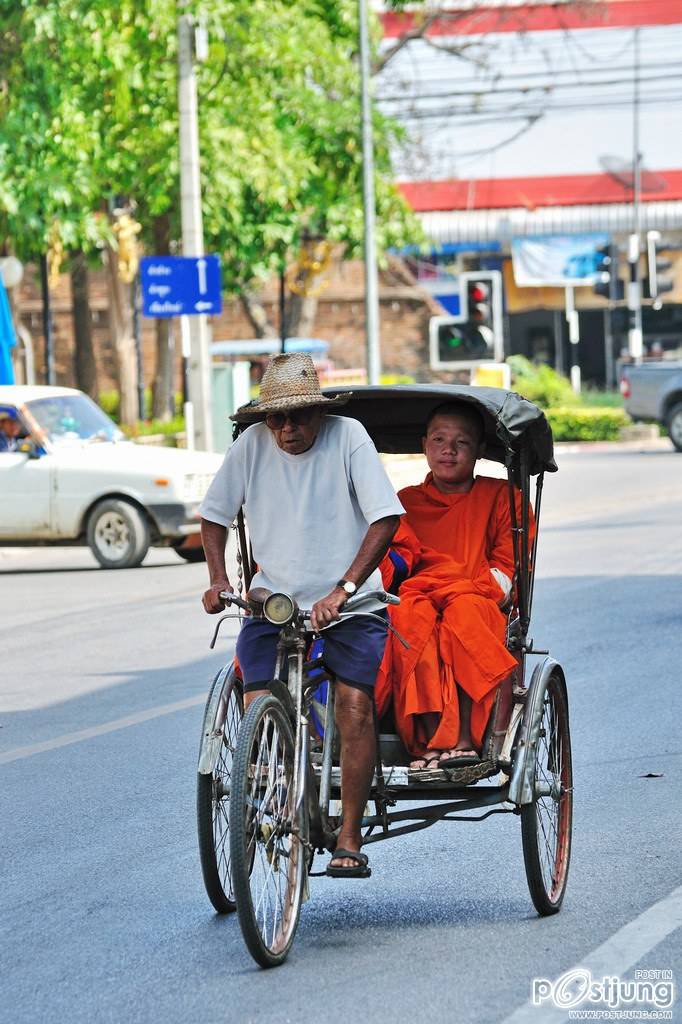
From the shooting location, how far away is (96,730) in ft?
31.2

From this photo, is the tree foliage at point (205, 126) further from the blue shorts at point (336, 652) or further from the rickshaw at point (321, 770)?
the blue shorts at point (336, 652)

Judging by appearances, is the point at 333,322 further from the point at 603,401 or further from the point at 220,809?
the point at 220,809

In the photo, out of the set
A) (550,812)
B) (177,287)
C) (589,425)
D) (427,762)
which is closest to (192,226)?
(177,287)

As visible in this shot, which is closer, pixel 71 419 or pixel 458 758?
pixel 458 758

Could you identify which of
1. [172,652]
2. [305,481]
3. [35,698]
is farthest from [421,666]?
[172,652]

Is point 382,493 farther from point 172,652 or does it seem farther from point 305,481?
point 172,652

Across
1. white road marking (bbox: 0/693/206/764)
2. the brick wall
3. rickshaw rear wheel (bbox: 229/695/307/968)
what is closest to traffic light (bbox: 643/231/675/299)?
the brick wall

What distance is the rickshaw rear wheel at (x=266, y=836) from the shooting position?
5.20 meters

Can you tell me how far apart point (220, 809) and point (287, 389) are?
1.25m

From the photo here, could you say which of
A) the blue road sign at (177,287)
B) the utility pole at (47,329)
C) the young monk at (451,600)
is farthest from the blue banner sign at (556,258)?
the young monk at (451,600)

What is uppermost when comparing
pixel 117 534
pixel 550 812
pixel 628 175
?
pixel 628 175

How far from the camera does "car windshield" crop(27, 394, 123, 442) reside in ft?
60.7

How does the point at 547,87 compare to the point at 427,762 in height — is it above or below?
above

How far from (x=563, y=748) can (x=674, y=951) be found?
1.11m
